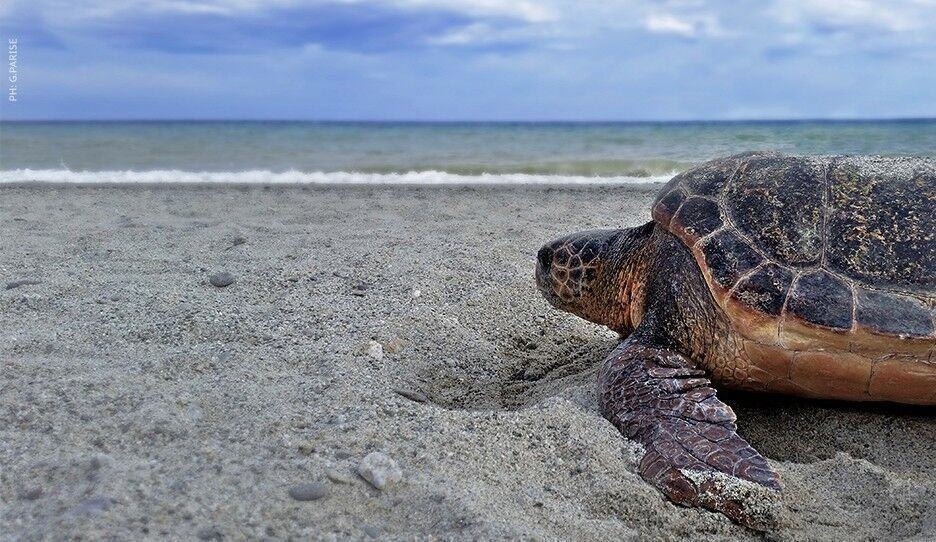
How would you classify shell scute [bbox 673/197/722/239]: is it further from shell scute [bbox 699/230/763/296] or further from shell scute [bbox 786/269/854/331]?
shell scute [bbox 786/269/854/331]

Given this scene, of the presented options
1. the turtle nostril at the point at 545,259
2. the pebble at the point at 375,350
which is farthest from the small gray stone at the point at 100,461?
the turtle nostril at the point at 545,259

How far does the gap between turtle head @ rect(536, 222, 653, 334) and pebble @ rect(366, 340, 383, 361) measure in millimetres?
902

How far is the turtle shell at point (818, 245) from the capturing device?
2758 mm

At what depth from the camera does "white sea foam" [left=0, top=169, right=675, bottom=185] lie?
10.9 metres

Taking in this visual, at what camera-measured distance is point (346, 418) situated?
2.66 meters

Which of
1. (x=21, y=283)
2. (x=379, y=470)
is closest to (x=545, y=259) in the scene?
(x=379, y=470)

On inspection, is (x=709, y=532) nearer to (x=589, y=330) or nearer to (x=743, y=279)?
(x=743, y=279)

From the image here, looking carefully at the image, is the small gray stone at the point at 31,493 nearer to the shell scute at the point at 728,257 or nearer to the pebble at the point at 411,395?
the pebble at the point at 411,395

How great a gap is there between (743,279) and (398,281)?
7.23 ft

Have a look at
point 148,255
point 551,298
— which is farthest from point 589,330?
point 148,255

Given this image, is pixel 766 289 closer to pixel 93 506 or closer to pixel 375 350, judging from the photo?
pixel 375 350

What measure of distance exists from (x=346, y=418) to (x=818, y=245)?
1918mm

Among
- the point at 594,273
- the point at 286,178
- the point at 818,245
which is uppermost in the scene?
the point at 818,245

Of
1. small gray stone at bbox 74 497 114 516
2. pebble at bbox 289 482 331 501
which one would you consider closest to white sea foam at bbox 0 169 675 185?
pebble at bbox 289 482 331 501
